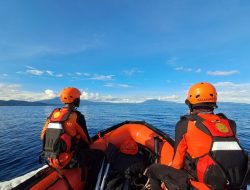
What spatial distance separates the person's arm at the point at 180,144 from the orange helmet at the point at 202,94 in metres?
0.39

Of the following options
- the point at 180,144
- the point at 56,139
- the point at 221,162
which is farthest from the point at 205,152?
the point at 56,139

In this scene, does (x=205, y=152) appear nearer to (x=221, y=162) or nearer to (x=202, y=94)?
(x=221, y=162)

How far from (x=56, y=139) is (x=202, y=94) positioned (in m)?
2.78

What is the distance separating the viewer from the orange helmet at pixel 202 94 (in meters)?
3.06

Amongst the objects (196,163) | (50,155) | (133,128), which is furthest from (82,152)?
(196,163)

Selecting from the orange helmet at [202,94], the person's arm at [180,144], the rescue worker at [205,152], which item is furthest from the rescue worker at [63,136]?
the orange helmet at [202,94]

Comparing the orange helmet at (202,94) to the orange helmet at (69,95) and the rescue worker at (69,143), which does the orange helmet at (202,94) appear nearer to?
the rescue worker at (69,143)

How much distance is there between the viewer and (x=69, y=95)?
4.74 metres

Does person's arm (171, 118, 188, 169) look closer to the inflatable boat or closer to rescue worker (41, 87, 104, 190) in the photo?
the inflatable boat

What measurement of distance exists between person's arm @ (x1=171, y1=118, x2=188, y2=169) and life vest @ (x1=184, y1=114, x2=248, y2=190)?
25cm

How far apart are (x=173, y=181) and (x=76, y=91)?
119 inches

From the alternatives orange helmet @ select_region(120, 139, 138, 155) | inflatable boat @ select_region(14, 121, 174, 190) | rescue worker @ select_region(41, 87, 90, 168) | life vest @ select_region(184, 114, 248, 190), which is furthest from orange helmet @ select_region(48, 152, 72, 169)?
life vest @ select_region(184, 114, 248, 190)

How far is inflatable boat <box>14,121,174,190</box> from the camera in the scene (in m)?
3.78

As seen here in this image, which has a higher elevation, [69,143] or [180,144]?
[180,144]
